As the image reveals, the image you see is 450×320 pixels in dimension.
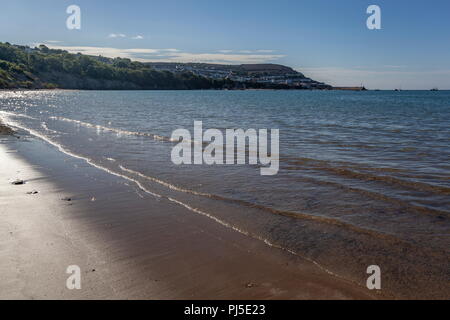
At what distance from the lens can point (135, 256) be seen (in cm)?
572

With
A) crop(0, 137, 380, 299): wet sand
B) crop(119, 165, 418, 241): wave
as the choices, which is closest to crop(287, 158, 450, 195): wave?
crop(119, 165, 418, 241): wave

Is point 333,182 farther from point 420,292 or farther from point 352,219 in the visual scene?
point 420,292

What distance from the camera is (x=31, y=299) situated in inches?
175

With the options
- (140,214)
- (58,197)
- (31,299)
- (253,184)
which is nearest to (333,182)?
(253,184)

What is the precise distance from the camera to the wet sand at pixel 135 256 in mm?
4762

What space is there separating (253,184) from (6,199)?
599cm
